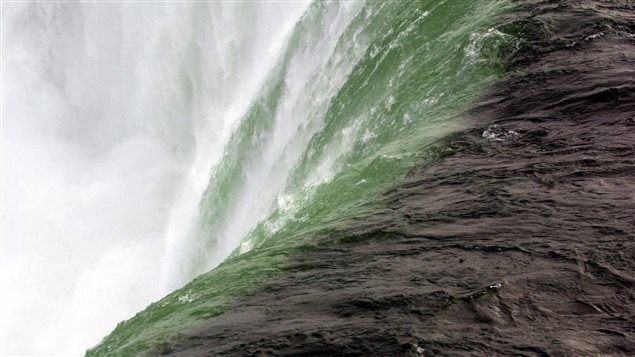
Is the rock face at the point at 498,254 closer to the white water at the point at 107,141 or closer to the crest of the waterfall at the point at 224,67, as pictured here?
the white water at the point at 107,141

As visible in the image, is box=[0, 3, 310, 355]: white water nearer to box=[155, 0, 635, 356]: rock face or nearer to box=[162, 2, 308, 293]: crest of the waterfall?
box=[162, 2, 308, 293]: crest of the waterfall

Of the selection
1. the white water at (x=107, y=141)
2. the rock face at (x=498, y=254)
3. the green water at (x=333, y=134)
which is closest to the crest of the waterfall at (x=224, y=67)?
the white water at (x=107, y=141)

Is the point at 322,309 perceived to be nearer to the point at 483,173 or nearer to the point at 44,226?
the point at 483,173

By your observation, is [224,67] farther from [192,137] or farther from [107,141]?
[107,141]

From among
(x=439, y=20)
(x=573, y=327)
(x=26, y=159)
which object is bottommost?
(x=573, y=327)

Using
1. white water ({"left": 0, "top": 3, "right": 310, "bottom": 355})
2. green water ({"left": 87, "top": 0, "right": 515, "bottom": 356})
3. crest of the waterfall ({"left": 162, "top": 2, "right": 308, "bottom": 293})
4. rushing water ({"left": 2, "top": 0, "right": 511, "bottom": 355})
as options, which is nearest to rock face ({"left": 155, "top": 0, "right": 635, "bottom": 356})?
green water ({"left": 87, "top": 0, "right": 515, "bottom": 356})

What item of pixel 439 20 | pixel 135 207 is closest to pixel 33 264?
pixel 135 207
